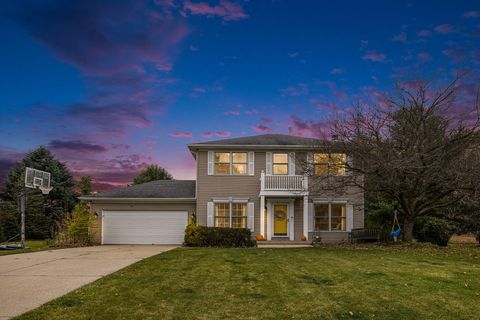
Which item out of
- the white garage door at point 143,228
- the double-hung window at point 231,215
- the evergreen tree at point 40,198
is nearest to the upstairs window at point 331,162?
the double-hung window at point 231,215

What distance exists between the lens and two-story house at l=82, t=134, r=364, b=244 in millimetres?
22297

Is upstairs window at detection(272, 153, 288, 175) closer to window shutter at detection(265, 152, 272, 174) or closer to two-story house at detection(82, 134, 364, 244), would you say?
two-story house at detection(82, 134, 364, 244)

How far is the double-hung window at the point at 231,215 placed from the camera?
73.5ft

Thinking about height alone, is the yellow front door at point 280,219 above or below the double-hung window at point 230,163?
below

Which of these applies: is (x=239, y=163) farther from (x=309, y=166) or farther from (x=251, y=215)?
(x=309, y=166)

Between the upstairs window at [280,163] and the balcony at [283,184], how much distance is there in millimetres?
1097

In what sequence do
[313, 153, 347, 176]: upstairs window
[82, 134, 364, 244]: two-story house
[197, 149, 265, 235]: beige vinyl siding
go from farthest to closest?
[197, 149, 265, 235]: beige vinyl siding < [82, 134, 364, 244]: two-story house < [313, 153, 347, 176]: upstairs window

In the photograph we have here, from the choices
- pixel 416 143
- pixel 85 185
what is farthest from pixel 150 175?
pixel 416 143

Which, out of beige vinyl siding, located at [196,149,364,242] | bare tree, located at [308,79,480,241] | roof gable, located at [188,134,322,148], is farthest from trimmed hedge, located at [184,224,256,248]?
bare tree, located at [308,79,480,241]

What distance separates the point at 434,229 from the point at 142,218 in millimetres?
16862

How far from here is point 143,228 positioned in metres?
22.7

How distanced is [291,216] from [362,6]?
11.6 metres

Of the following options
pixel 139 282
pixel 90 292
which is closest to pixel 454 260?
pixel 139 282

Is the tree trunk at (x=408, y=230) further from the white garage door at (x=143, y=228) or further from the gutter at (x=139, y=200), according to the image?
the white garage door at (x=143, y=228)
